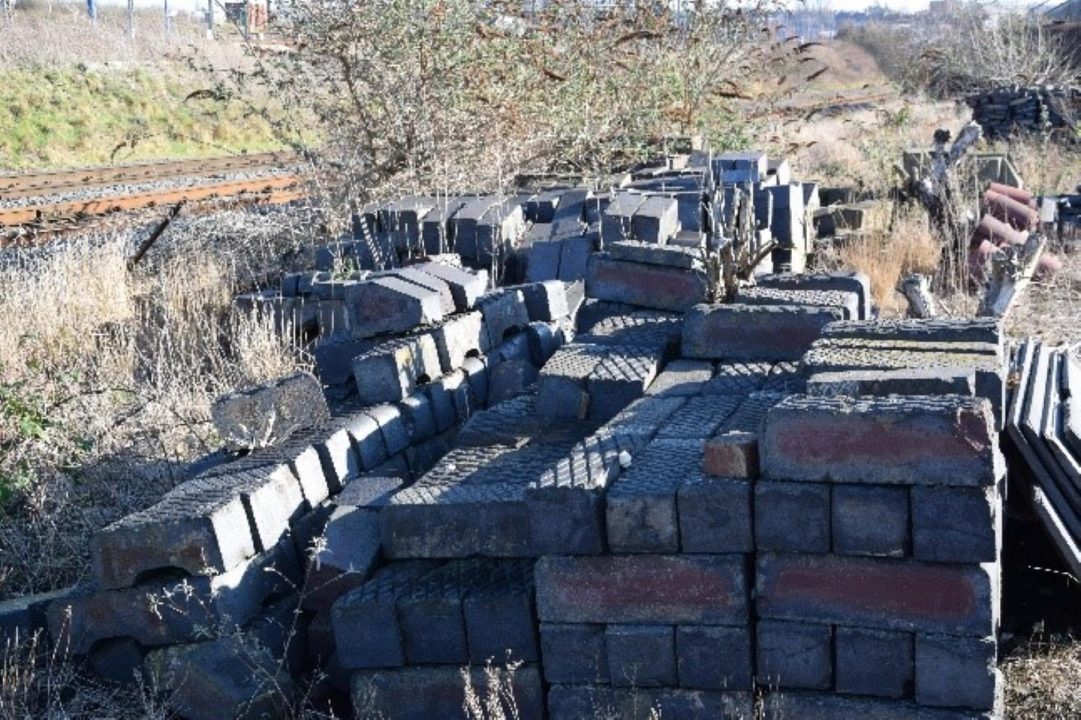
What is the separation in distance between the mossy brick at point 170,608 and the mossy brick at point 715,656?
1.46 metres

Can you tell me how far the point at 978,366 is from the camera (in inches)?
156

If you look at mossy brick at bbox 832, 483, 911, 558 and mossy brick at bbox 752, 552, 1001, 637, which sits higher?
mossy brick at bbox 832, 483, 911, 558

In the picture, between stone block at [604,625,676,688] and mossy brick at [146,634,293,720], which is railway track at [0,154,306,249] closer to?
mossy brick at [146,634,293,720]

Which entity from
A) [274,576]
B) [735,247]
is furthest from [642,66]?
[274,576]

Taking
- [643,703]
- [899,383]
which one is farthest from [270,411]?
[899,383]

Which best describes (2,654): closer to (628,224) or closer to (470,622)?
(470,622)

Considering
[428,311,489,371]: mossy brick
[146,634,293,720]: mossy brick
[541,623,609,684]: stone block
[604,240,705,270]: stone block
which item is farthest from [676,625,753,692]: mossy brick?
[604,240,705,270]: stone block

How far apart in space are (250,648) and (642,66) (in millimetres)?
9713

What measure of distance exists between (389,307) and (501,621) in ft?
6.99

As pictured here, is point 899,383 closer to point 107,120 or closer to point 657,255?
point 657,255

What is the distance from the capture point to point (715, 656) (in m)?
3.73

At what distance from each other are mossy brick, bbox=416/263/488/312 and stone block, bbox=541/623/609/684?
239 centimetres

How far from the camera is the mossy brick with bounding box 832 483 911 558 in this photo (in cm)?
347

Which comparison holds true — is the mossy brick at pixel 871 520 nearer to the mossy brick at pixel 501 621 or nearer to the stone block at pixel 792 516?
the stone block at pixel 792 516
